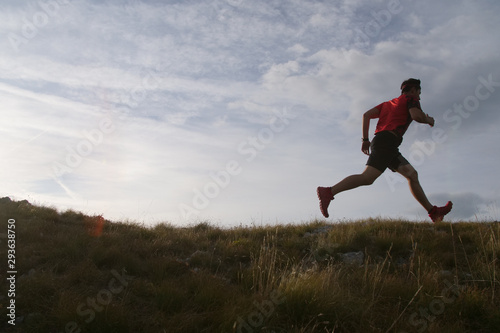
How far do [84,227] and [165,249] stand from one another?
203cm

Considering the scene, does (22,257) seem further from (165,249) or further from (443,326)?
(443,326)

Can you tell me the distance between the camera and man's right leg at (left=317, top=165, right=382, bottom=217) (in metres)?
5.74

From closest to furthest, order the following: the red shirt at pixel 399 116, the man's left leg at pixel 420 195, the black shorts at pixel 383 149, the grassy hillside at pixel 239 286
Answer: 1. the grassy hillside at pixel 239 286
2. the red shirt at pixel 399 116
3. the black shorts at pixel 383 149
4. the man's left leg at pixel 420 195

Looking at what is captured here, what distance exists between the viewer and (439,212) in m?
6.17

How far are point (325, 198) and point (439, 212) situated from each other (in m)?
2.09

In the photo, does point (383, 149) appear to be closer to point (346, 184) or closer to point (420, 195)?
point (346, 184)

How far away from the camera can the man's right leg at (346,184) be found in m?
5.74

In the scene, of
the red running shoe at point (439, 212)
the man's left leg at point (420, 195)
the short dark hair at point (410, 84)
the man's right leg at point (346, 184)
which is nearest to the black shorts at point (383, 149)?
the man's right leg at point (346, 184)

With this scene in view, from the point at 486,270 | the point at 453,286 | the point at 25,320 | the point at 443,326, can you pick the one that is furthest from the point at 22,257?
the point at 486,270

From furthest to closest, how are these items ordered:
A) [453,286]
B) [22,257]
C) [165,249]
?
1. [165,249]
2. [22,257]
3. [453,286]

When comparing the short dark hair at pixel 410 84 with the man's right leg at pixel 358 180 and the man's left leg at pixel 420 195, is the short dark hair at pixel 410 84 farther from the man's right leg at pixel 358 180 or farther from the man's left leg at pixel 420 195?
the man's right leg at pixel 358 180

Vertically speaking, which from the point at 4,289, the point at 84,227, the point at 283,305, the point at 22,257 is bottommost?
the point at 283,305

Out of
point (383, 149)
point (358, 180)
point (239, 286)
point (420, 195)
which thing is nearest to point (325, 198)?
point (358, 180)

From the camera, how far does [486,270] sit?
12.7 ft
